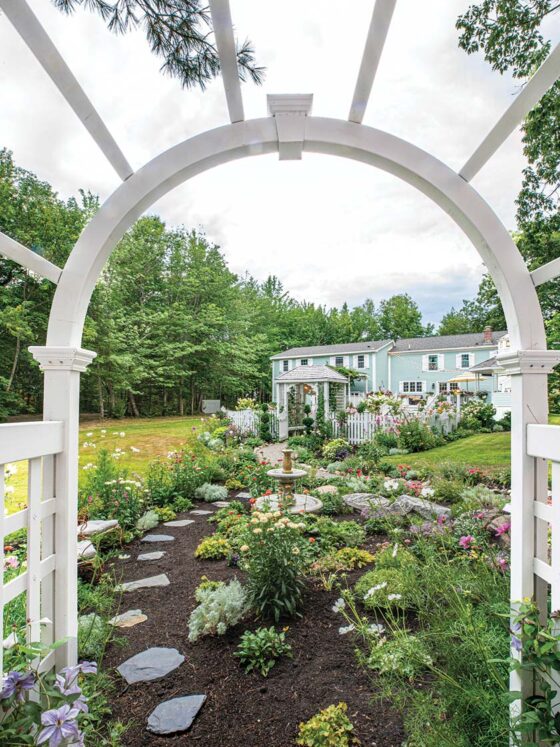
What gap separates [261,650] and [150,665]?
0.57 metres

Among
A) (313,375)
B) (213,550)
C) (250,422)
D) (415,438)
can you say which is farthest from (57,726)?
(313,375)

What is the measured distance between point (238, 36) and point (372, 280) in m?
29.4

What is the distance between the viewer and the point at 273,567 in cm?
249

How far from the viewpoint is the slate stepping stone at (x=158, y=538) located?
3.90 m

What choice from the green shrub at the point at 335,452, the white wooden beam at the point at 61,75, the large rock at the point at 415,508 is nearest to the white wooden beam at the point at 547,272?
the white wooden beam at the point at 61,75

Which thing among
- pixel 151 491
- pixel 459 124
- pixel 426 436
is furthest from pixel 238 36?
pixel 426 436

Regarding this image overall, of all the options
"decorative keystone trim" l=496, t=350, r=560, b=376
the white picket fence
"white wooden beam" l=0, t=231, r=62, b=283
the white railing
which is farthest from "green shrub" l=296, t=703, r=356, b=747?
the white picket fence

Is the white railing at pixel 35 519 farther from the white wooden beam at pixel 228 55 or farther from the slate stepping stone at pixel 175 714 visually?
the white wooden beam at pixel 228 55

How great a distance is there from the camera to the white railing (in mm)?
1264

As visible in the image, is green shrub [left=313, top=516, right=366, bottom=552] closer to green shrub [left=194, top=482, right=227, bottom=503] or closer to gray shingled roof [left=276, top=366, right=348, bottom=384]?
green shrub [left=194, top=482, right=227, bottom=503]

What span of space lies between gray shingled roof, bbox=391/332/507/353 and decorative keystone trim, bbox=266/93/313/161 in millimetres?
17948

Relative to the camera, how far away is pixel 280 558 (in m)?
2.46

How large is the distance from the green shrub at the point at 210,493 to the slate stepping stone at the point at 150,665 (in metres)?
3.09

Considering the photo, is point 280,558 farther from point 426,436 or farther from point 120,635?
point 426,436
